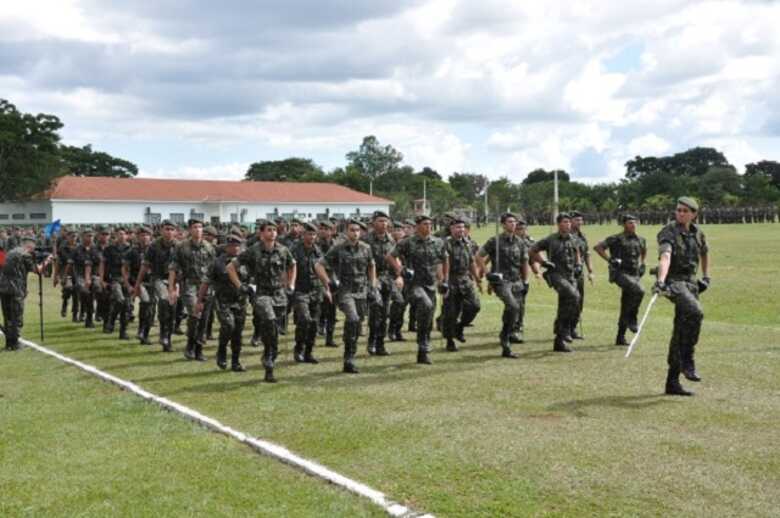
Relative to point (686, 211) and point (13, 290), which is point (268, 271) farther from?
point (13, 290)

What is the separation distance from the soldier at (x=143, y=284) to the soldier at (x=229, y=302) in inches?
119

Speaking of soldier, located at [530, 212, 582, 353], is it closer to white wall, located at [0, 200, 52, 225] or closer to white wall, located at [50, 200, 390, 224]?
white wall, located at [50, 200, 390, 224]

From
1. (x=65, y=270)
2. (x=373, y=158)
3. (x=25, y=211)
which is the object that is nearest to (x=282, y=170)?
(x=373, y=158)

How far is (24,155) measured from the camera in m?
65.1

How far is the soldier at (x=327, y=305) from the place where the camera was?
1417 cm

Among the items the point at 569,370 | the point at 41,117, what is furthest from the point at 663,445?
the point at 41,117

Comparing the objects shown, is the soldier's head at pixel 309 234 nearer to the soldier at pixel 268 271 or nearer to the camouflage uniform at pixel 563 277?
the soldier at pixel 268 271

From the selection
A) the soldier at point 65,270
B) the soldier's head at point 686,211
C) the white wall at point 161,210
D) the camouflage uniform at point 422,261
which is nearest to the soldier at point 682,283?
the soldier's head at point 686,211

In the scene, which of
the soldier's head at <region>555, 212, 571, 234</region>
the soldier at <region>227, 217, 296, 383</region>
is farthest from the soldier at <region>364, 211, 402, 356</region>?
the soldier's head at <region>555, 212, 571, 234</region>

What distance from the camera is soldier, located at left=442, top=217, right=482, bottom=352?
42.5 feet

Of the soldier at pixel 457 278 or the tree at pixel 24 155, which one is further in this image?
the tree at pixel 24 155

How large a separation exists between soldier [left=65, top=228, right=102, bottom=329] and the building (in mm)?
45301

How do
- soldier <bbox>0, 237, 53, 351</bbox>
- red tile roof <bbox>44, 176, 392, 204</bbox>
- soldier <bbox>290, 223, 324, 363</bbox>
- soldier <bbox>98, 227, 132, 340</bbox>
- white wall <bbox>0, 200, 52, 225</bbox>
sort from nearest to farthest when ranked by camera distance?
soldier <bbox>290, 223, 324, 363</bbox>, soldier <bbox>0, 237, 53, 351</bbox>, soldier <bbox>98, 227, 132, 340</bbox>, white wall <bbox>0, 200, 52, 225</bbox>, red tile roof <bbox>44, 176, 392, 204</bbox>

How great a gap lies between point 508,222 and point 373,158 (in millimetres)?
123043
